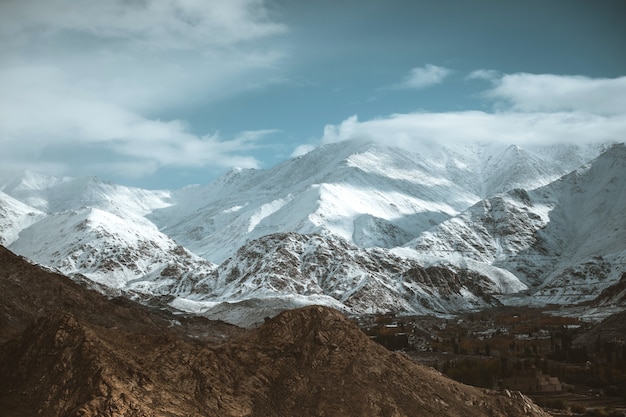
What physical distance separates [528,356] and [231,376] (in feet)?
323

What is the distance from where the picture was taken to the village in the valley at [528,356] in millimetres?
92688

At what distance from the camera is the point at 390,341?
14675 cm

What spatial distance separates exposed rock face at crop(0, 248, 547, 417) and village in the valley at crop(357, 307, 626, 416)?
36218 mm

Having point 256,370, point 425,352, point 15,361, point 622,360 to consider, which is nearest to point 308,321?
point 256,370

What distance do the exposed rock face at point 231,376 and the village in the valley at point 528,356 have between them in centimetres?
3622

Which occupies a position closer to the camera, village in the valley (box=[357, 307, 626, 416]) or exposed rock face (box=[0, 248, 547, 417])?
exposed rock face (box=[0, 248, 547, 417])

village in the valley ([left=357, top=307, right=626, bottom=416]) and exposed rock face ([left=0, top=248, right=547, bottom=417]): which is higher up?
exposed rock face ([left=0, top=248, right=547, bottom=417])

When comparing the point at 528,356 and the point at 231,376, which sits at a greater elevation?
the point at 231,376

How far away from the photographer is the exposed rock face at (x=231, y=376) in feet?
121

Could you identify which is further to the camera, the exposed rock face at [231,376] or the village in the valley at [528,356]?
the village in the valley at [528,356]

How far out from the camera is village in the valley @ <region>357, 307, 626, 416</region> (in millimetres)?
92688

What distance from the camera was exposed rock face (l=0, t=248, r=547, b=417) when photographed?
3681cm

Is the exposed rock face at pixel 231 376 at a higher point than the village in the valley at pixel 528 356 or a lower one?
higher

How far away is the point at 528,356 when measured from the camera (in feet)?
429
